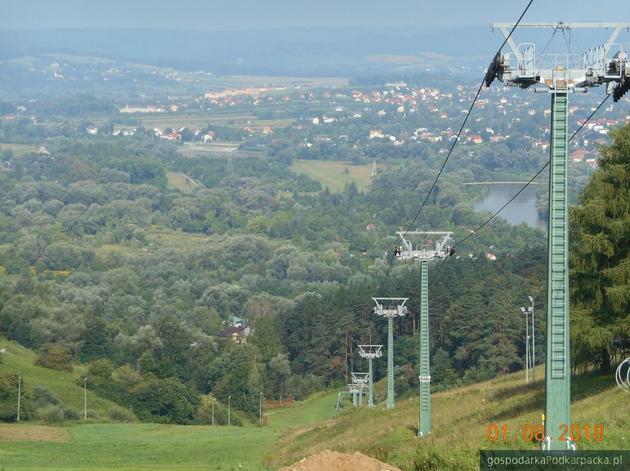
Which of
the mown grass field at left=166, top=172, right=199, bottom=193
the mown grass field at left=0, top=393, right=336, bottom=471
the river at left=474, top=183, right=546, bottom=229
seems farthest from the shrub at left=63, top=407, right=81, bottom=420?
the mown grass field at left=166, top=172, right=199, bottom=193

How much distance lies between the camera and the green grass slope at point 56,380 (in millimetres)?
61250

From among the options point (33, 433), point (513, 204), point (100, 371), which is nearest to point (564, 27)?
point (33, 433)

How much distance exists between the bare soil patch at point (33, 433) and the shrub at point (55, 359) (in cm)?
1907

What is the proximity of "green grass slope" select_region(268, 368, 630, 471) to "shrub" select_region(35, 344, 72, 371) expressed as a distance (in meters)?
26.2

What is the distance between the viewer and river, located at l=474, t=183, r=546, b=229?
136 m

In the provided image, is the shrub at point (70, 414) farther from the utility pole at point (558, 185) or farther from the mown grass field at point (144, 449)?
the utility pole at point (558, 185)

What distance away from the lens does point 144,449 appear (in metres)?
40.5

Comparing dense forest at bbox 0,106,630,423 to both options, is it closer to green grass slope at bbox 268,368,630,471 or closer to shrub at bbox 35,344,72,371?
shrub at bbox 35,344,72,371

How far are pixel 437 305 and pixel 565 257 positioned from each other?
58.0 metres

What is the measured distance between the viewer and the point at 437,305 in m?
77.8

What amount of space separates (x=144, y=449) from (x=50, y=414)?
47.4 feet

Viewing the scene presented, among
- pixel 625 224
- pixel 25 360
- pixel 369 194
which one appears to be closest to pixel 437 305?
pixel 25 360

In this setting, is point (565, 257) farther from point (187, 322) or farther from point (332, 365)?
point (187, 322)

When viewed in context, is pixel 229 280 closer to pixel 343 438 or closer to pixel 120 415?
pixel 120 415
